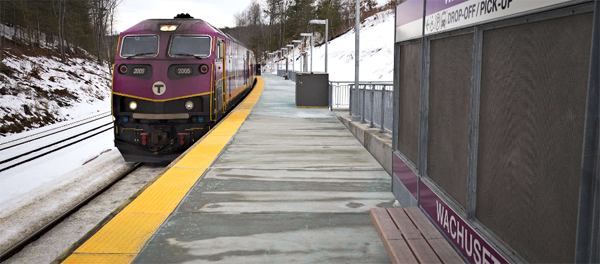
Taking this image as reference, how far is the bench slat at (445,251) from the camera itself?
3.67 meters

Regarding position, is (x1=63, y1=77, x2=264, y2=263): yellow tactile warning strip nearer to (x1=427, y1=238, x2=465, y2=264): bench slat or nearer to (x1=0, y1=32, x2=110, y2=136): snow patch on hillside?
(x1=427, y1=238, x2=465, y2=264): bench slat

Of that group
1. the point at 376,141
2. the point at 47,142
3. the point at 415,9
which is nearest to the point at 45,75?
the point at 47,142

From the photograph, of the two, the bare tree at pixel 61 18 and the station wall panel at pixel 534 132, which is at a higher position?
the bare tree at pixel 61 18

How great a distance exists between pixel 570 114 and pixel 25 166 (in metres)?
15.9

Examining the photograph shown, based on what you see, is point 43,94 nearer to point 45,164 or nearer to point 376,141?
point 45,164

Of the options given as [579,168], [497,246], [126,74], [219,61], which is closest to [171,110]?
[126,74]

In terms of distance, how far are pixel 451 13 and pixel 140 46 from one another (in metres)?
9.67

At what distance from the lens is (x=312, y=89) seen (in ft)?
62.0

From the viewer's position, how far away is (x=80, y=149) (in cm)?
1819

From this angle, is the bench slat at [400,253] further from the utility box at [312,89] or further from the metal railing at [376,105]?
the utility box at [312,89]

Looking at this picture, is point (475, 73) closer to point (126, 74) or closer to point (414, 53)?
point (414, 53)

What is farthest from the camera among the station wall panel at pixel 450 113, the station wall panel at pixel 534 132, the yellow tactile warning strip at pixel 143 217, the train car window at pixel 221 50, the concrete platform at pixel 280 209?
the train car window at pixel 221 50

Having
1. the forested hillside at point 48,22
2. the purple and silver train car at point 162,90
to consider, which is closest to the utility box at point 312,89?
the purple and silver train car at point 162,90

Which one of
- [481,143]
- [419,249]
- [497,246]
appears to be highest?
[481,143]
